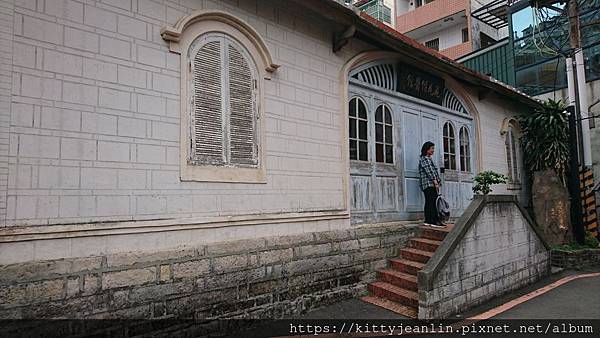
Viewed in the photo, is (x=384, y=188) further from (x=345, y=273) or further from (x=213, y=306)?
(x=213, y=306)

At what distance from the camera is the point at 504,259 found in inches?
277

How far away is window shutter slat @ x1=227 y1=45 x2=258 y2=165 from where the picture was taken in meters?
5.18

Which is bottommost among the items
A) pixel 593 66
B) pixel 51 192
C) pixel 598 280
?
pixel 598 280

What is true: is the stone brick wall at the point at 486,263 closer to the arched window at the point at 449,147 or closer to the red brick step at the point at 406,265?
the red brick step at the point at 406,265

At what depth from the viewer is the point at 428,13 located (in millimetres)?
22531

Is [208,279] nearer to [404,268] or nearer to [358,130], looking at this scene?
Answer: [404,268]

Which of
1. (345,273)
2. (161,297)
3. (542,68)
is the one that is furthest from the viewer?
(542,68)

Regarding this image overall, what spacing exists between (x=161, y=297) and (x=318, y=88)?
3.76 metres

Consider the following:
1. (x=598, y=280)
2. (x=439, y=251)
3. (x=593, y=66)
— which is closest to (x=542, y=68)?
(x=593, y=66)

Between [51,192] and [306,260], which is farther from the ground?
[51,192]

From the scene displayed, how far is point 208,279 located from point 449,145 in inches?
260

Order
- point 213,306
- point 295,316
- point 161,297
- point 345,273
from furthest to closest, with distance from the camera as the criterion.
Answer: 1. point 345,273
2. point 295,316
3. point 213,306
4. point 161,297

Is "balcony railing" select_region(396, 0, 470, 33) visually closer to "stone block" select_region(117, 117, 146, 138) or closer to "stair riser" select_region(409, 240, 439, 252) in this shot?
"stair riser" select_region(409, 240, 439, 252)

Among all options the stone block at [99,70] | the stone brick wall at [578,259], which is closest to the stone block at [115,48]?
the stone block at [99,70]
